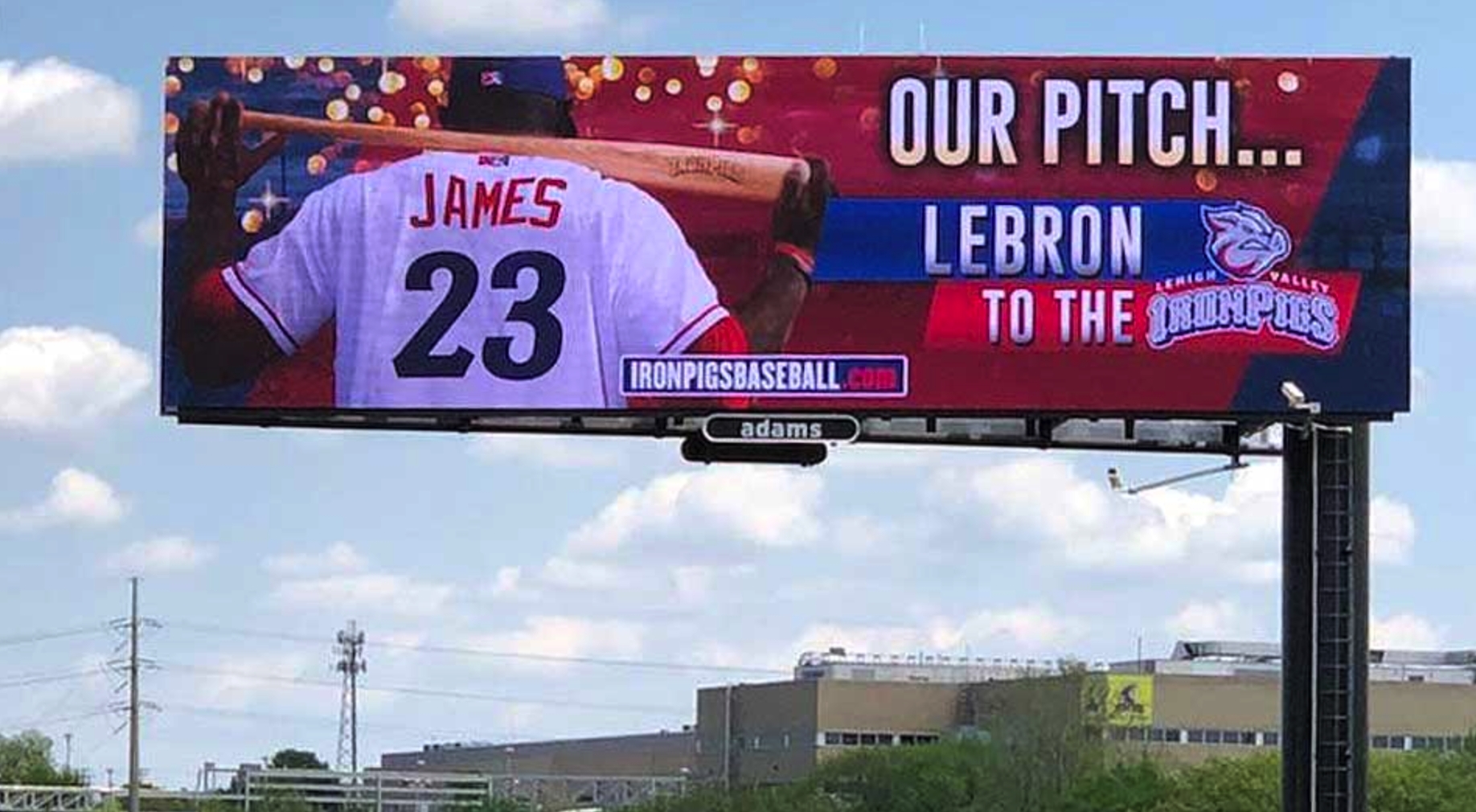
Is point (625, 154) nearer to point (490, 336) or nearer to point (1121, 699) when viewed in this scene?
point (490, 336)

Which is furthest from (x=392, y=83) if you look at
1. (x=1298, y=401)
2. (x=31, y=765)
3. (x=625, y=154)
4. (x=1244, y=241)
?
(x=31, y=765)

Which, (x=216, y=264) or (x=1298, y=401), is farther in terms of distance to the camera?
(x=216, y=264)

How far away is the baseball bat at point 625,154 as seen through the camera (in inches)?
1282

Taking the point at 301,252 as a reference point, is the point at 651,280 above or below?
below

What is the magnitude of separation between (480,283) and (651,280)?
1.59 meters

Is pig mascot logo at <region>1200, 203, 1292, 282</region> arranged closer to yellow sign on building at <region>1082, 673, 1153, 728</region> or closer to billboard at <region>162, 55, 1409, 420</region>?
billboard at <region>162, 55, 1409, 420</region>

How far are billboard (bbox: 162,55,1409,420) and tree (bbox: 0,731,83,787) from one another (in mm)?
115895

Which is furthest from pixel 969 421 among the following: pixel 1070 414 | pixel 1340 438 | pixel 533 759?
pixel 533 759

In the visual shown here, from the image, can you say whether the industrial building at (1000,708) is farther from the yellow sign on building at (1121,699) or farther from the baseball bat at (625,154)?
the baseball bat at (625,154)

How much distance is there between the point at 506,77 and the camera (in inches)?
1296

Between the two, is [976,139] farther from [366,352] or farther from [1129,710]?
[1129,710]

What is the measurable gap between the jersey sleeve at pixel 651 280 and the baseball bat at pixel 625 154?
235mm

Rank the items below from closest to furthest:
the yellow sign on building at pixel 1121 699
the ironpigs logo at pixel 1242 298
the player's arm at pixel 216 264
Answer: the ironpigs logo at pixel 1242 298 < the player's arm at pixel 216 264 < the yellow sign on building at pixel 1121 699

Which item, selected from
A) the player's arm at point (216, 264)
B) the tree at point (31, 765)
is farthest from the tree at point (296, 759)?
the player's arm at point (216, 264)
